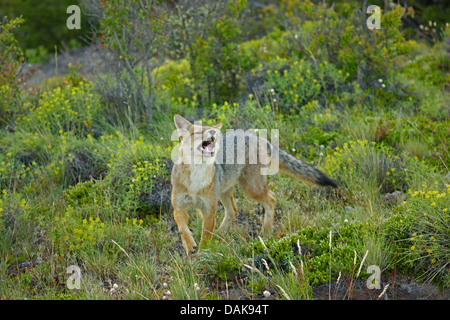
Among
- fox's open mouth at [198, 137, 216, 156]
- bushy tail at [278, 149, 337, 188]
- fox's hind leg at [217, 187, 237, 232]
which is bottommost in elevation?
fox's hind leg at [217, 187, 237, 232]

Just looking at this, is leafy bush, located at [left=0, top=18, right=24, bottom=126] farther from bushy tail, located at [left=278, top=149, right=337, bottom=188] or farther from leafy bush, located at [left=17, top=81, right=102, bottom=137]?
bushy tail, located at [left=278, top=149, right=337, bottom=188]

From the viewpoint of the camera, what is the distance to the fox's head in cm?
512

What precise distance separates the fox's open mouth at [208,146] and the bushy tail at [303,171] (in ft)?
4.18

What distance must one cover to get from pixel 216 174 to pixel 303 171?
1133 millimetres

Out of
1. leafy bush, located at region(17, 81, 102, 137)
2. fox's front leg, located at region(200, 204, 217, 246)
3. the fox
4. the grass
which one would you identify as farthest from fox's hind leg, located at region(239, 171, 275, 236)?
leafy bush, located at region(17, 81, 102, 137)

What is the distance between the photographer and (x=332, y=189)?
6719 mm

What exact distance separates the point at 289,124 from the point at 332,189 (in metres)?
1.93

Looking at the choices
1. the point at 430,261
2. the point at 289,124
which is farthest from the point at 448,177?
the point at 289,124

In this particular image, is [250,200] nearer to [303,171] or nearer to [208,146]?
[303,171]

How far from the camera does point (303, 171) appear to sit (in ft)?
19.9

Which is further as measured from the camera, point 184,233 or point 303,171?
point 303,171

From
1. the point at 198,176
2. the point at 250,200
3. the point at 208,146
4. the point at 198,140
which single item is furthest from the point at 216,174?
the point at 250,200

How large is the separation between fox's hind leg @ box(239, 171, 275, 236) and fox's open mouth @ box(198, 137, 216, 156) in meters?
1.01
